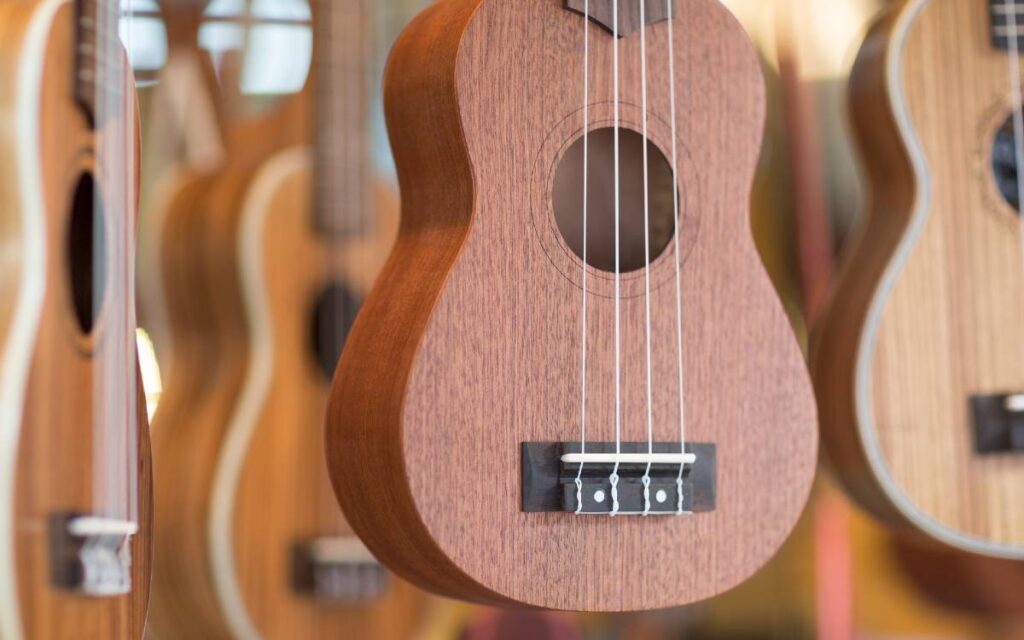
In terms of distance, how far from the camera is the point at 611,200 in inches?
49.8

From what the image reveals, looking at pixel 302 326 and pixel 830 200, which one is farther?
pixel 830 200

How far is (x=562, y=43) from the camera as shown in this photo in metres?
1.21

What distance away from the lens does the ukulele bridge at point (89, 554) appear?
0.92 meters

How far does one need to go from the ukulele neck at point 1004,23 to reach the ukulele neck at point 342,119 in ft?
2.56

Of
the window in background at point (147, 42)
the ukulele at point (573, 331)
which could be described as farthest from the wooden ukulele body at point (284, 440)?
the ukulele at point (573, 331)

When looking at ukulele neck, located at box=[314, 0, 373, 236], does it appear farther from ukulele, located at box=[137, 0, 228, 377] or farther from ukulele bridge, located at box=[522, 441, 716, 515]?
ukulele bridge, located at box=[522, 441, 716, 515]

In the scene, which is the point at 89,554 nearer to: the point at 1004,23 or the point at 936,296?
the point at 936,296

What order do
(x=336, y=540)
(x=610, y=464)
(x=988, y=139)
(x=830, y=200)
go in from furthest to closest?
(x=830, y=200) → (x=336, y=540) → (x=988, y=139) → (x=610, y=464)

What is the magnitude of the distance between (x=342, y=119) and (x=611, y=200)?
66 centimetres

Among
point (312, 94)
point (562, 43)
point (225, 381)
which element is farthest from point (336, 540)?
point (562, 43)

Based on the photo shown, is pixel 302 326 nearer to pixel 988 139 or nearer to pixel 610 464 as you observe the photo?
pixel 610 464

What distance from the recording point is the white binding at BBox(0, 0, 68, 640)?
0.88m

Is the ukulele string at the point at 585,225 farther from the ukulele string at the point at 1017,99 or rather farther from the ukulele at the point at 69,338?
the ukulele string at the point at 1017,99

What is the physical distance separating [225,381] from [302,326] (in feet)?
0.39
